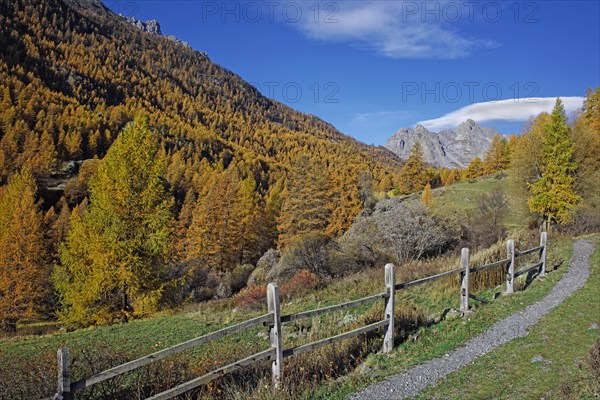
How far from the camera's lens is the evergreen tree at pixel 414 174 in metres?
73.3

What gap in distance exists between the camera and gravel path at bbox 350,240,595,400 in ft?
18.1

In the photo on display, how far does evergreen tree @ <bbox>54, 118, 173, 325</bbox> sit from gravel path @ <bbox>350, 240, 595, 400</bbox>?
494 inches

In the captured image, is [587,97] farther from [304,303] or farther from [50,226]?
[50,226]

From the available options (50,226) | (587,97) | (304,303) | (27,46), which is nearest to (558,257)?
(304,303)

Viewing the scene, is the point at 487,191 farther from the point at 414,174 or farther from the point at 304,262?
the point at 304,262

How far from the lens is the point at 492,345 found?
24.0ft

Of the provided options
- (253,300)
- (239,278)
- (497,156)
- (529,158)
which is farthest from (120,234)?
(497,156)

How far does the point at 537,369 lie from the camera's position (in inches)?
235

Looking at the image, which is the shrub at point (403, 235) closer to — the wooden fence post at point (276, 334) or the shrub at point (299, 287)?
the shrub at point (299, 287)

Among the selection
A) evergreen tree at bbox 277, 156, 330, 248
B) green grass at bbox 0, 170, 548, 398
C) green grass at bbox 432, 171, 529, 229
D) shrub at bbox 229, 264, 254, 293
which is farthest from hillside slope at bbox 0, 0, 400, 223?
green grass at bbox 0, 170, 548, 398

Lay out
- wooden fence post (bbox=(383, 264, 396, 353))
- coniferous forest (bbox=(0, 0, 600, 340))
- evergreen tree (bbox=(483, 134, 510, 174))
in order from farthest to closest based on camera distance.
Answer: evergreen tree (bbox=(483, 134, 510, 174)), coniferous forest (bbox=(0, 0, 600, 340)), wooden fence post (bbox=(383, 264, 396, 353))

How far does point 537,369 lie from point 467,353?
4.02 ft

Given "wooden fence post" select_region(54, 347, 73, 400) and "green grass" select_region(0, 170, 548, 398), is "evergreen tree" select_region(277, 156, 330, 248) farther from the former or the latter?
"wooden fence post" select_region(54, 347, 73, 400)

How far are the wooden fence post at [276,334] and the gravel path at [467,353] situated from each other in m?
1.14
